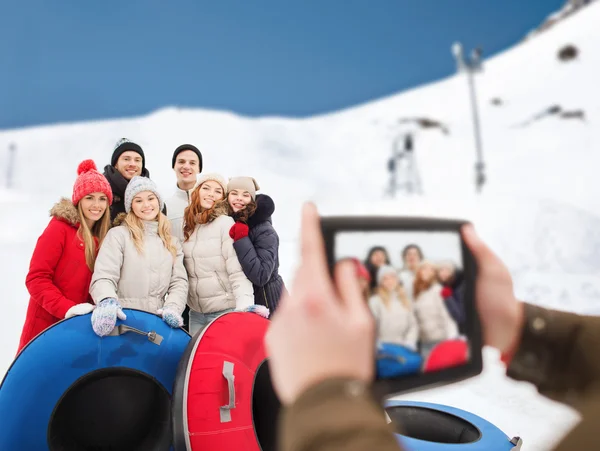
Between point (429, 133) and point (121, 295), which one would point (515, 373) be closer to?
point (121, 295)

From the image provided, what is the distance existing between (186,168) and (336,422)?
10.5 feet

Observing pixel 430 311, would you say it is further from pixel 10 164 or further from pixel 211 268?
pixel 10 164

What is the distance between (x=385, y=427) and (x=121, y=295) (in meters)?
2.42

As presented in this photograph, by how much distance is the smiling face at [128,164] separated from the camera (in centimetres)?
333

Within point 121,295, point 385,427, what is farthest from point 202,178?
point 385,427

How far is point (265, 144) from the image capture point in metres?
31.3

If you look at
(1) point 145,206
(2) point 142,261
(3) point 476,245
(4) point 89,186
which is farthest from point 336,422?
(4) point 89,186

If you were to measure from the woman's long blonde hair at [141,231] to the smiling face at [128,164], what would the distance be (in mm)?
603

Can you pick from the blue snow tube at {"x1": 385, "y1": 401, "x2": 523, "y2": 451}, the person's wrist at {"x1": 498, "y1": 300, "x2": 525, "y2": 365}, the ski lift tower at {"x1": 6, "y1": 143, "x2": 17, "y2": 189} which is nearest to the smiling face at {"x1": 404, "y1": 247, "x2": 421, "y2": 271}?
the person's wrist at {"x1": 498, "y1": 300, "x2": 525, "y2": 365}

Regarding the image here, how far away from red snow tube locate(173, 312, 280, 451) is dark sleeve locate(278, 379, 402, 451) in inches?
61.1

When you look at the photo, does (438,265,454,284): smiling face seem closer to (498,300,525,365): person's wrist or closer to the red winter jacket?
(498,300,525,365): person's wrist

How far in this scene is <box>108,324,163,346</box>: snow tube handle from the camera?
2107 millimetres

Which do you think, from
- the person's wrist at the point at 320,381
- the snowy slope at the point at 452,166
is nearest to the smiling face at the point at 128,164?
the snowy slope at the point at 452,166

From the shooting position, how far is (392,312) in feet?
2.17
